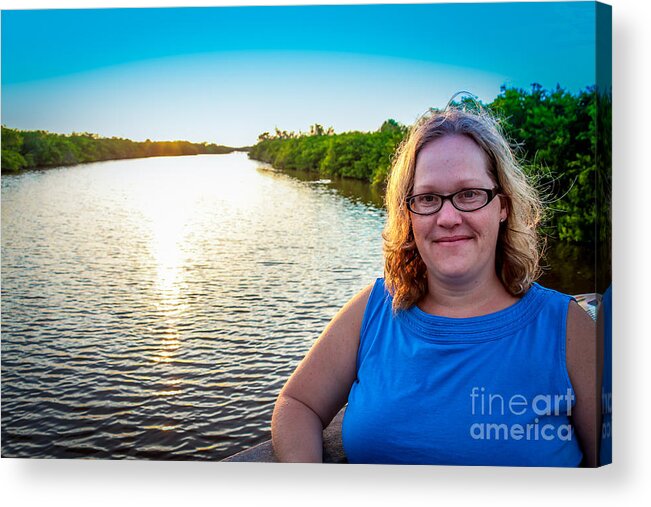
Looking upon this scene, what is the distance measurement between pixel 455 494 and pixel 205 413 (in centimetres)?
174

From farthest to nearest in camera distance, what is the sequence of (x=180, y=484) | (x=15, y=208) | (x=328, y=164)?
(x=328, y=164)
(x=15, y=208)
(x=180, y=484)

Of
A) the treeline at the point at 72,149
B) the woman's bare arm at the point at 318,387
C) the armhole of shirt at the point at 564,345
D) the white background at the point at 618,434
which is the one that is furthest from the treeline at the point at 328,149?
the armhole of shirt at the point at 564,345

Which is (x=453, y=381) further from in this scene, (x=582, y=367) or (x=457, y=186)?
(x=457, y=186)

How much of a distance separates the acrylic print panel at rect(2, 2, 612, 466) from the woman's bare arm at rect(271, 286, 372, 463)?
49cm

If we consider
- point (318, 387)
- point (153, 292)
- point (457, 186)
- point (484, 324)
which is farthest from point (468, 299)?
point (153, 292)

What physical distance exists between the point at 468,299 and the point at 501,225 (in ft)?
0.88

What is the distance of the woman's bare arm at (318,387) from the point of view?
252cm

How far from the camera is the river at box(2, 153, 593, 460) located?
4133mm

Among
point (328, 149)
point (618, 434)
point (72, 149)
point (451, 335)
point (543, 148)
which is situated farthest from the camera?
point (328, 149)

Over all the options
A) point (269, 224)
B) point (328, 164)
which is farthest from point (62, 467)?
point (328, 164)

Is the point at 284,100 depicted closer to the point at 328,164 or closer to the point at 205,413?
the point at 328,164

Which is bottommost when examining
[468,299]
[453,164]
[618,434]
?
[618,434]

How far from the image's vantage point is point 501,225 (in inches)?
97.3

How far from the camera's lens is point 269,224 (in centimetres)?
488
